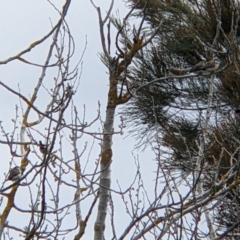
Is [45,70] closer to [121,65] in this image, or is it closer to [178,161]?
[121,65]

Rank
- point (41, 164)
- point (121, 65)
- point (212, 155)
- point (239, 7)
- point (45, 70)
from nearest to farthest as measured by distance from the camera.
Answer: point (41, 164)
point (45, 70)
point (121, 65)
point (212, 155)
point (239, 7)

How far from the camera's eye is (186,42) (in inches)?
172

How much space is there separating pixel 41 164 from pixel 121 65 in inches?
25.3

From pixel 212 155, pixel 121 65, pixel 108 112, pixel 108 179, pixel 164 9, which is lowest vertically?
pixel 108 179

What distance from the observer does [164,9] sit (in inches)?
179

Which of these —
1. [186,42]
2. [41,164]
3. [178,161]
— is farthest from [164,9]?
[41,164]

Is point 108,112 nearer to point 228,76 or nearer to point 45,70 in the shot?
point 45,70

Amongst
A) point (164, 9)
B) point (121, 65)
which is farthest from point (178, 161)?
point (121, 65)

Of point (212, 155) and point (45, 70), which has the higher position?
point (212, 155)

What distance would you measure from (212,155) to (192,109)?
29.4 inches

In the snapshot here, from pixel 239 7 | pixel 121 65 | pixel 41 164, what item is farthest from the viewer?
pixel 239 7

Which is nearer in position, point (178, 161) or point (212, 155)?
point (212, 155)

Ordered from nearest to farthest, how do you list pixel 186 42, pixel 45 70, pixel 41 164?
pixel 41 164 < pixel 45 70 < pixel 186 42

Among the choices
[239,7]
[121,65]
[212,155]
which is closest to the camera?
[121,65]
